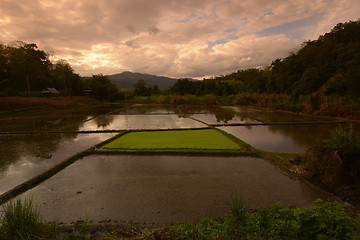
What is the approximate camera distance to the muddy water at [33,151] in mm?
5492

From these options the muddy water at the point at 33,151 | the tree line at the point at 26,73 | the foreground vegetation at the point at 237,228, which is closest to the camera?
the foreground vegetation at the point at 237,228

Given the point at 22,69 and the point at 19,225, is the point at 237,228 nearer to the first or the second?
the point at 19,225

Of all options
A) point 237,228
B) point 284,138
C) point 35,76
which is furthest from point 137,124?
point 35,76

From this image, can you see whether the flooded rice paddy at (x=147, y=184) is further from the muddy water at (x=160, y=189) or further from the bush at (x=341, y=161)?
the bush at (x=341, y=161)

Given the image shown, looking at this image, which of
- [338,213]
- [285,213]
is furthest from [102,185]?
[338,213]

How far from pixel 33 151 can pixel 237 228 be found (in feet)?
29.9

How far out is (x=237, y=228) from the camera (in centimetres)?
273

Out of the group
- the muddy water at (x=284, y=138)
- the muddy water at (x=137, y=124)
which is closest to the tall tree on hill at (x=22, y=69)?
the muddy water at (x=137, y=124)

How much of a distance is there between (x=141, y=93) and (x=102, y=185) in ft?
152

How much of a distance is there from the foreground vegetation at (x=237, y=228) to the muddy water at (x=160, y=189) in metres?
0.51

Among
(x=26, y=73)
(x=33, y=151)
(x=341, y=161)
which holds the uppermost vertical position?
(x=26, y=73)

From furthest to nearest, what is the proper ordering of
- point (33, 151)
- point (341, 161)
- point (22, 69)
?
point (22, 69)
point (33, 151)
point (341, 161)

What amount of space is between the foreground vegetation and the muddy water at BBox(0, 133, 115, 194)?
330cm

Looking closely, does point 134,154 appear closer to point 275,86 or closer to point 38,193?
point 38,193
